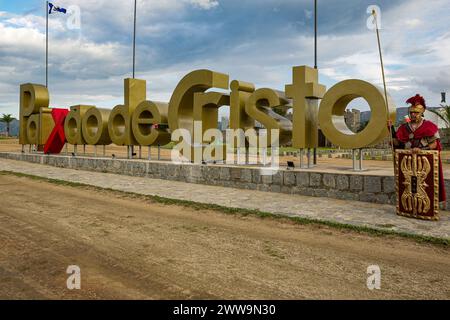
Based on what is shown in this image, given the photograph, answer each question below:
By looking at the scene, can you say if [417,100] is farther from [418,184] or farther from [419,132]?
[418,184]

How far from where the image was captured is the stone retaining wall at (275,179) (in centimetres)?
870

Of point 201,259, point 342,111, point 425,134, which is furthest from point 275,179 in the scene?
point 201,259

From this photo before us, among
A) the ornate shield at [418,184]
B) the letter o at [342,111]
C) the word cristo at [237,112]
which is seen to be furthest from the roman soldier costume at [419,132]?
the letter o at [342,111]

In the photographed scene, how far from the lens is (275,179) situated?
414 inches

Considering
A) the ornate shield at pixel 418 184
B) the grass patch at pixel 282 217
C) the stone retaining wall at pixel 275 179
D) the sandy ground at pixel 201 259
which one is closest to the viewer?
the sandy ground at pixel 201 259

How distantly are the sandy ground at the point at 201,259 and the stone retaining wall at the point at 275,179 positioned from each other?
3.04 m

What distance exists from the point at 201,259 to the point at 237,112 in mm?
7724

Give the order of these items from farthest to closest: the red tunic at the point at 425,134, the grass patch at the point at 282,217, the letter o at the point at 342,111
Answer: the letter o at the point at 342,111
the red tunic at the point at 425,134
the grass patch at the point at 282,217

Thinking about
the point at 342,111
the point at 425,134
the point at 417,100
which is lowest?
the point at 425,134

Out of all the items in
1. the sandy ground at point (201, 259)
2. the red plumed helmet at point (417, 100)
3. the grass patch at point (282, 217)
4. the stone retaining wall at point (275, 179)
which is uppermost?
the red plumed helmet at point (417, 100)

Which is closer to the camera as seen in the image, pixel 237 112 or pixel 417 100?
pixel 417 100

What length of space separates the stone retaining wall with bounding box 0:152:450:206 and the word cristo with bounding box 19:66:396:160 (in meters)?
1.10

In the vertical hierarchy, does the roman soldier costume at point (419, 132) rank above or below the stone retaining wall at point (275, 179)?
above

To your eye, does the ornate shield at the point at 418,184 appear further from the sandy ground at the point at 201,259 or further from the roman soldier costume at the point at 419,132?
the sandy ground at the point at 201,259
